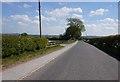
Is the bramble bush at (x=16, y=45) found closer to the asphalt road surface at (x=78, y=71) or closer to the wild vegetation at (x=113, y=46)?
the asphalt road surface at (x=78, y=71)

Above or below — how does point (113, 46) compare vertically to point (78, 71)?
below

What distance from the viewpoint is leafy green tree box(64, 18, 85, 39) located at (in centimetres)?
15738

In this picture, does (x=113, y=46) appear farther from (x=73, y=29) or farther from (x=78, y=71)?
(x=73, y=29)

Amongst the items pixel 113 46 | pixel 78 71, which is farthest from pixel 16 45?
pixel 113 46

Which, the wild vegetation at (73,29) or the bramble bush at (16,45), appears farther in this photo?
the wild vegetation at (73,29)

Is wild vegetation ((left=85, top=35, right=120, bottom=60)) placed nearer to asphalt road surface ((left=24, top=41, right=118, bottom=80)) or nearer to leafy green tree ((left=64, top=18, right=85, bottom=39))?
asphalt road surface ((left=24, top=41, right=118, bottom=80))

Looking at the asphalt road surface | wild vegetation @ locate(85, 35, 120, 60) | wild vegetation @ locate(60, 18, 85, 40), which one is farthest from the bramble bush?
wild vegetation @ locate(60, 18, 85, 40)

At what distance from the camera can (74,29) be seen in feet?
522

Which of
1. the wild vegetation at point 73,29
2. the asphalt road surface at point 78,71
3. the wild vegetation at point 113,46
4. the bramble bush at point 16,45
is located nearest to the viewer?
the asphalt road surface at point 78,71

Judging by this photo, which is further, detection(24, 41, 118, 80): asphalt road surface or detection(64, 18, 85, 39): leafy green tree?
detection(64, 18, 85, 39): leafy green tree

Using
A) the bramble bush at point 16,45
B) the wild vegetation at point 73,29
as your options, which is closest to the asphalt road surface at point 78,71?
the bramble bush at point 16,45

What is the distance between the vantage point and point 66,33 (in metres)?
158

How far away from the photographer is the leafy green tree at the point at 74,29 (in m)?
157

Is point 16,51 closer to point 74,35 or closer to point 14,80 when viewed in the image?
point 14,80
